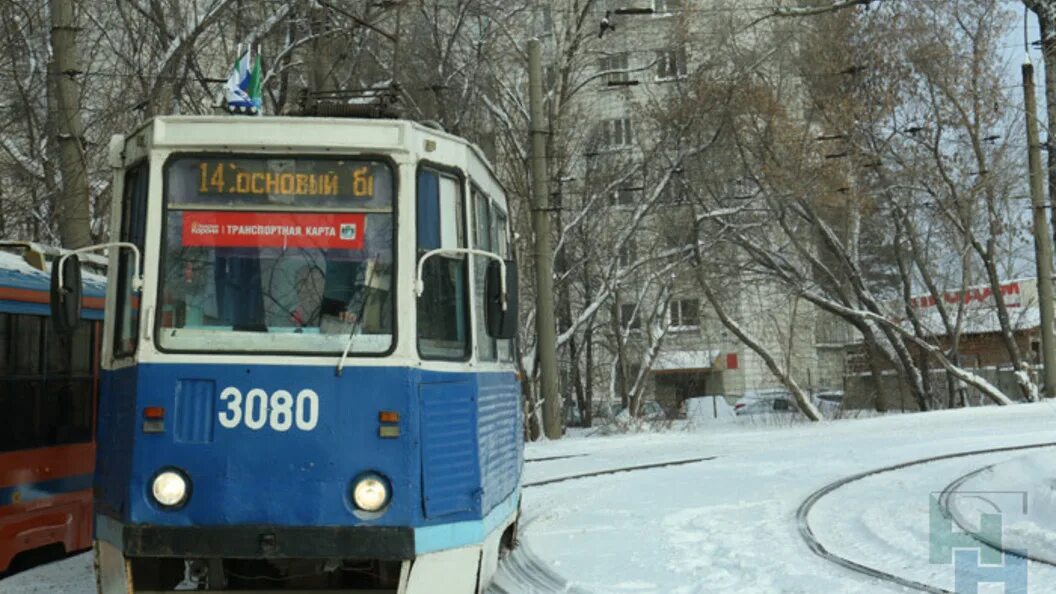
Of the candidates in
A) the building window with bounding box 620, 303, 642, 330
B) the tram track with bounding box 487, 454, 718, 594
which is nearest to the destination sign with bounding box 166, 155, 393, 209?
the tram track with bounding box 487, 454, 718, 594

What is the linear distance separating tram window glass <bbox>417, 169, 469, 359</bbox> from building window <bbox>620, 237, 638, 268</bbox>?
22254mm

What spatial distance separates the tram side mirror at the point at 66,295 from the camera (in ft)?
20.4

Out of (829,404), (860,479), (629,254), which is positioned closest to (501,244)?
(860,479)

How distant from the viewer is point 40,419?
957 cm

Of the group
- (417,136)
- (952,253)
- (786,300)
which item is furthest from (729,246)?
(417,136)

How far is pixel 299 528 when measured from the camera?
5.95 metres

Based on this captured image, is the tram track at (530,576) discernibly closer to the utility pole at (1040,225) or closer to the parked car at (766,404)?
the utility pole at (1040,225)

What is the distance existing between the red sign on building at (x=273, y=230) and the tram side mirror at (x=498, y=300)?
711mm

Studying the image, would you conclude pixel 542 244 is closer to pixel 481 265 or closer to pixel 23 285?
pixel 23 285

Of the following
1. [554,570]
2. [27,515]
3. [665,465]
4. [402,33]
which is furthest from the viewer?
[402,33]

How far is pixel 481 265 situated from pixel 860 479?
8179mm

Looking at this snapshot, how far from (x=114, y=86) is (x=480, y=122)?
7.68 meters

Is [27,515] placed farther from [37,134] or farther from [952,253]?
[952,253]

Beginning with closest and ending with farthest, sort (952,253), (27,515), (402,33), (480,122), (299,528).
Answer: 1. (299,528)
2. (27,515)
3. (402,33)
4. (480,122)
5. (952,253)
